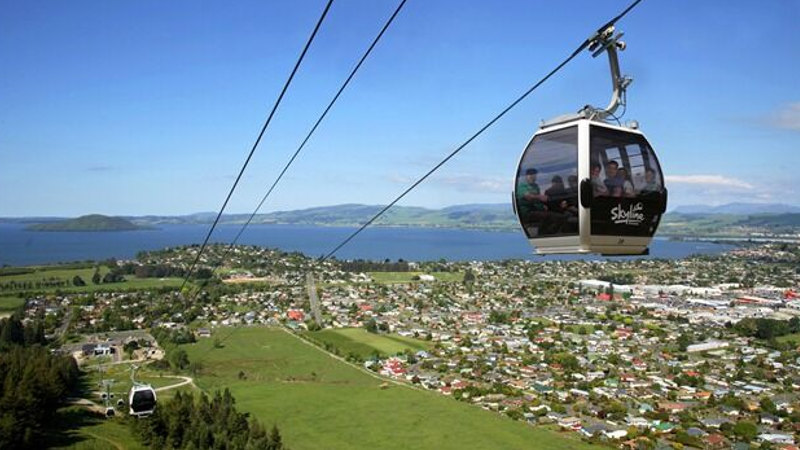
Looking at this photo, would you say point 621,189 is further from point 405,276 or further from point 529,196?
point 405,276

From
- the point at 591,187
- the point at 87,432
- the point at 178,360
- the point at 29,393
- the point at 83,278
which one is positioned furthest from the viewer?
the point at 83,278

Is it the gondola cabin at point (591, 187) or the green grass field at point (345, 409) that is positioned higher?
the gondola cabin at point (591, 187)

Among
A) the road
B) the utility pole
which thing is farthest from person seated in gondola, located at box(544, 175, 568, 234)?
the utility pole

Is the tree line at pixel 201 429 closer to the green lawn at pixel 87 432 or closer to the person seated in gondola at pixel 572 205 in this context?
the green lawn at pixel 87 432

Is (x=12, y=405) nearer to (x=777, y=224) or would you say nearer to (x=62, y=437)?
(x=62, y=437)

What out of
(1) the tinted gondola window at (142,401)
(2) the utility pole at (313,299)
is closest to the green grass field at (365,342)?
(2) the utility pole at (313,299)

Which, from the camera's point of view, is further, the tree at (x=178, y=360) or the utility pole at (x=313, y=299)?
the utility pole at (x=313, y=299)

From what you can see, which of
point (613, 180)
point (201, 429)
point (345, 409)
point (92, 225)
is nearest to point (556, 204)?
point (613, 180)
